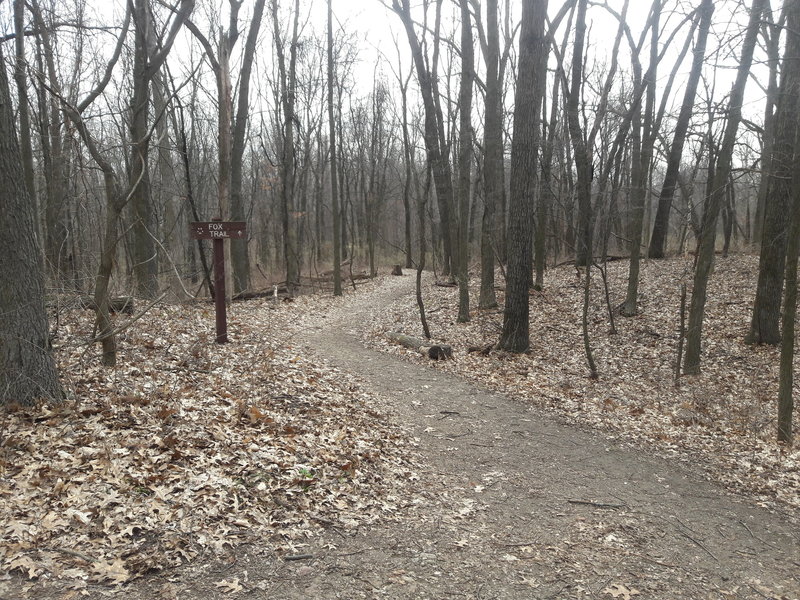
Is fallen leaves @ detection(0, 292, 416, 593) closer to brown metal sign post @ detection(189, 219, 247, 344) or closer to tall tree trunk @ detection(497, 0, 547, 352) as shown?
brown metal sign post @ detection(189, 219, 247, 344)

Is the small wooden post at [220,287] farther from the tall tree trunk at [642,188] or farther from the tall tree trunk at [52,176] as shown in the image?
the tall tree trunk at [642,188]

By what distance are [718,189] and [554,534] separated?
6506 mm

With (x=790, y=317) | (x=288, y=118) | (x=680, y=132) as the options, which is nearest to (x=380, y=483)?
(x=790, y=317)

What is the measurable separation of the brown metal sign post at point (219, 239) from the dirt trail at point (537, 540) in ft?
14.9

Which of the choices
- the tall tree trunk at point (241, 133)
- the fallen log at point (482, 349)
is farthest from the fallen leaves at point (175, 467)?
the tall tree trunk at point (241, 133)

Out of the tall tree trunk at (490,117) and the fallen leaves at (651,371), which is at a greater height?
the tall tree trunk at (490,117)

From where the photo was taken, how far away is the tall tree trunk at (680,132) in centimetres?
994

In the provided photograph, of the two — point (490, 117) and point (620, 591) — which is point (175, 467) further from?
point (490, 117)

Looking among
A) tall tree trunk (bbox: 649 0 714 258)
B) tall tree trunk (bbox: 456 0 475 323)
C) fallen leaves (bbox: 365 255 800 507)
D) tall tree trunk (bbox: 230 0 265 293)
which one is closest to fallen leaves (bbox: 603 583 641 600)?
fallen leaves (bbox: 365 255 800 507)

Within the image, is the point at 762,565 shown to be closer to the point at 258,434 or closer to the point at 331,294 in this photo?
the point at 258,434

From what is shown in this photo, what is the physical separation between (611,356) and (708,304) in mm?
4443

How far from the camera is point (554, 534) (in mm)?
4539

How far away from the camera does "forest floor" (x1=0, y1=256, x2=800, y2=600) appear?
12.0 ft

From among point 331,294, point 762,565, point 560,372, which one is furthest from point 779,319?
point 331,294
